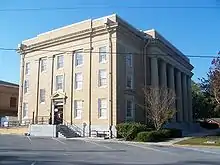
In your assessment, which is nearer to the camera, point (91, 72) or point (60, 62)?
point (91, 72)

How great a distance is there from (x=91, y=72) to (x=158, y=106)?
28.7 ft

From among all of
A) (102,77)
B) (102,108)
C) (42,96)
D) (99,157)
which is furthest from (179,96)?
(99,157)

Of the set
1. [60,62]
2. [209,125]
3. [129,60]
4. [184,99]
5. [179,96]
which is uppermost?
[60,62]

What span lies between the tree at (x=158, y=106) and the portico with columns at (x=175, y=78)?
122 inches

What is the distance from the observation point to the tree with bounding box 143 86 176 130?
34.9 m

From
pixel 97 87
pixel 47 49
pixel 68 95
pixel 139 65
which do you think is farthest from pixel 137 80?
pixel 47 49

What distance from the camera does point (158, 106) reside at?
35.6 meters

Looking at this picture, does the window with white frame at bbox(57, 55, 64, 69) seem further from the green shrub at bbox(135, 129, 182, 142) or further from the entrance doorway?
the green shrub at bbox(135, 129, 182, 142)

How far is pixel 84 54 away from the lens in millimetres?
39250

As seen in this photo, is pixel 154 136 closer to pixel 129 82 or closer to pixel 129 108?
pixel 129 108

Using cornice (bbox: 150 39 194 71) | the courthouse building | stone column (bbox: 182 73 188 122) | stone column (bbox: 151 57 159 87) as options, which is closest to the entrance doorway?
the courthouse building

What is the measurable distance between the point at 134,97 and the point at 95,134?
6.68 metres

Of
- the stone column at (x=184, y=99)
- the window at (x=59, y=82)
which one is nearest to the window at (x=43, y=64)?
the window at (x=59, y=82)

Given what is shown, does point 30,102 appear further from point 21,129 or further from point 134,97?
point 134,97
